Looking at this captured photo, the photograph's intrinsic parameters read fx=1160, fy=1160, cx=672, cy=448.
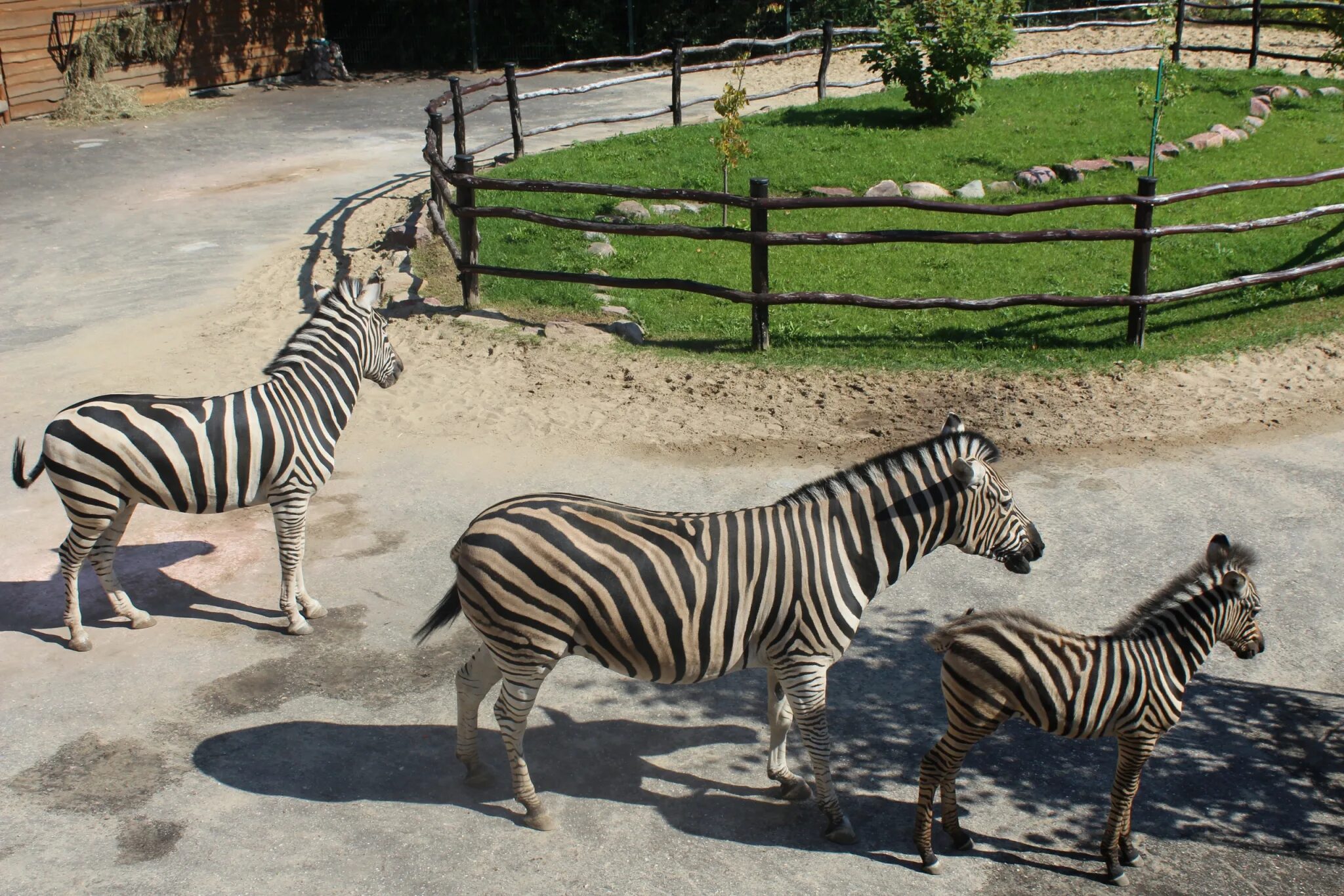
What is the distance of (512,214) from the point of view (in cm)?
1098

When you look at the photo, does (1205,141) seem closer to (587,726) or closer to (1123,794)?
(1123,794)

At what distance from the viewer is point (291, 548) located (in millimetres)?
6445

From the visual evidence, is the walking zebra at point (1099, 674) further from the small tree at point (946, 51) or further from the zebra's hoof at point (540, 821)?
the small tree at point (946, 51)

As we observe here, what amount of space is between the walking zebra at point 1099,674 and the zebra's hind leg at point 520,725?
1.60 m

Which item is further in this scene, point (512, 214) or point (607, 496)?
point (512, 214)

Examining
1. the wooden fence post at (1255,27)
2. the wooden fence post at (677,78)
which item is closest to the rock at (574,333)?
the wooden fence post at (677,78)

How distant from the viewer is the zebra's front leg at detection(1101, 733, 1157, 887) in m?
4.61

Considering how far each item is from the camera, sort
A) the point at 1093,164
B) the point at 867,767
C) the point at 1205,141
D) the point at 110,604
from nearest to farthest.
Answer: the point at 867,767
the point at 110,604
the point at 1093,164
the point at 1205,141

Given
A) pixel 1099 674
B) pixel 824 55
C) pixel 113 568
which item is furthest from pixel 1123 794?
pixel 824 55

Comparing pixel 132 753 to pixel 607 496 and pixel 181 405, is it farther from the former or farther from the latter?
pixel 607 496

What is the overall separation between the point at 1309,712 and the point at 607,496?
14.0 ft

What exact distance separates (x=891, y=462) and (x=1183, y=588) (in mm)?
1295

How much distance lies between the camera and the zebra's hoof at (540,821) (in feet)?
16.3

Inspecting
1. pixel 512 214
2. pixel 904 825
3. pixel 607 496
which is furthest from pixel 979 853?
pixel 512 214
